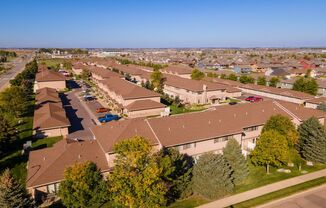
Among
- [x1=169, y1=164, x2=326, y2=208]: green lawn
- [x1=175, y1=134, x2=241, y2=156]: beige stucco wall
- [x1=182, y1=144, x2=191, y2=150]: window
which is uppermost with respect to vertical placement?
[x1=182, y1=144, x2=191, y2=150]: window

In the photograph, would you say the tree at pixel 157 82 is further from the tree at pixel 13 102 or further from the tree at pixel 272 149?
the tree at pixel 272 149

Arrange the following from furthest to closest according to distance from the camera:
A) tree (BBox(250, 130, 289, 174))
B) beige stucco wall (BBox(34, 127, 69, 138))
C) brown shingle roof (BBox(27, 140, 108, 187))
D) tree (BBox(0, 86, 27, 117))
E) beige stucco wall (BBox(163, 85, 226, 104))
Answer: beige stucco wall (BBox(163, 85, 226, 104)), tree (BBox(0, 86, 27, 117)), beige stucco wall (BBox(34, 127, 69, 138)), tree (BBox(250, 130, 289, 174)), brown shingle roof (BBox(27, 140, 108, 187))

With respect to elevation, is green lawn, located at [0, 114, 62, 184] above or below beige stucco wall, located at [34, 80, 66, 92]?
below

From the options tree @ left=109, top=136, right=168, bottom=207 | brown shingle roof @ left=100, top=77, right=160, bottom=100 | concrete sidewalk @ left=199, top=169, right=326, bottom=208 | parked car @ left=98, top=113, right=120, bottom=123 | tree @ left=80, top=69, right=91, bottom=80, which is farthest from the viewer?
tree @ left=80, top=69, right=91, bottom=80

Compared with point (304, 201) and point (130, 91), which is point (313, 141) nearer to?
point (304, 201)

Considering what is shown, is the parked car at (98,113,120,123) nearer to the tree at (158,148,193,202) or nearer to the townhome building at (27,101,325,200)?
the townhome building at (27,101,325,200)

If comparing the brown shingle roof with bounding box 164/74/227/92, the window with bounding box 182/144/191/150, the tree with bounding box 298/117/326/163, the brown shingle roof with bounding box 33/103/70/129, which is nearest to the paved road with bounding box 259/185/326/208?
the tree with bounding box 298/117/326/163

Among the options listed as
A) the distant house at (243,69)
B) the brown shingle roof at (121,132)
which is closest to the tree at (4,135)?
the brown shingle roof at (121,132)
